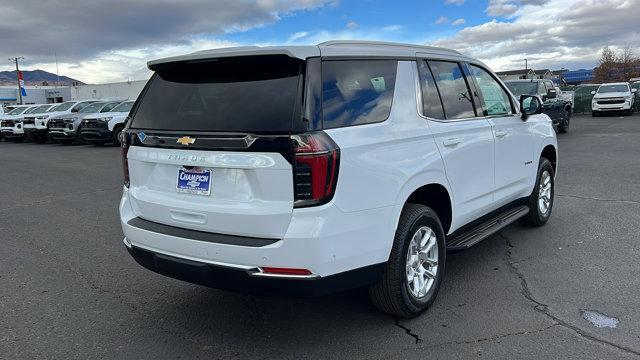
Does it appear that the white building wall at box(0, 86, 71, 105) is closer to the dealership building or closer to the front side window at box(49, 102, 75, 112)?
the dealership building

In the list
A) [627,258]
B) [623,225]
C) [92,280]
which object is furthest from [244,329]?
[623,225]

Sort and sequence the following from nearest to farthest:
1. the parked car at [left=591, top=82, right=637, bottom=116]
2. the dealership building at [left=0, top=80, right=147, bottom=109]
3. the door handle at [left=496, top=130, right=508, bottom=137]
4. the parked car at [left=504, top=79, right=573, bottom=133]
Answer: the door handle at [left=496, top=130, right=508, bottom=137] < the parked car at [left=504, top=79, right=573, bottom=133] < the parked car at [left=591, top=82, right=637, bottom=116] < the dealership building at [left=0, top=80, right=147, bottom=109]

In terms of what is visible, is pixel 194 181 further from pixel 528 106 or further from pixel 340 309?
pixel 528 106

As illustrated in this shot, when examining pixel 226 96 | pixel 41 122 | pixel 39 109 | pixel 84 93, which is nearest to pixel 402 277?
pixel 226 96

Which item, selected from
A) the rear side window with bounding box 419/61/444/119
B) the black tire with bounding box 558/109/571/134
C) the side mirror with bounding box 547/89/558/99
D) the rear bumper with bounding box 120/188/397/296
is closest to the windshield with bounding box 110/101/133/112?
the side mirror with bounding box 547/89/558/99

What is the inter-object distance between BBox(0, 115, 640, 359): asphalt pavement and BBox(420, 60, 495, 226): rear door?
2.27 ft

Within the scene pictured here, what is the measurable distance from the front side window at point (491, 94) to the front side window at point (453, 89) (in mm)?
279

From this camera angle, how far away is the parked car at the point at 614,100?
2608cm

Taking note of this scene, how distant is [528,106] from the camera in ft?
18.0

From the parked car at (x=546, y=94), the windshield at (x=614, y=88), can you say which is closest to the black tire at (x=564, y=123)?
the parked car at (x=546, y=94)

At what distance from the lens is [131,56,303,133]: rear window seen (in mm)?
3074

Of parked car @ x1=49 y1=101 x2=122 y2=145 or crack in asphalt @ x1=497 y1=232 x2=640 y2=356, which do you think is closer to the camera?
crack in asphalt @ x1=497 y1=232 x2=640 y2=356

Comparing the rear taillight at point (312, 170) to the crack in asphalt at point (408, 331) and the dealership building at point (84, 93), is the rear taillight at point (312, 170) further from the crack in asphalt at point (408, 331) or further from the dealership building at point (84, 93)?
the dealership building at point (84, 93)

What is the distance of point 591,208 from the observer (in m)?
6.83
